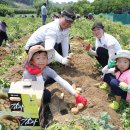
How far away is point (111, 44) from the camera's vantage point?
5957 mm

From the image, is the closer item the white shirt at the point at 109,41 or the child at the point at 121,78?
the child at the point at 121,78

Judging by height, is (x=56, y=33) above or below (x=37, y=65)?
above

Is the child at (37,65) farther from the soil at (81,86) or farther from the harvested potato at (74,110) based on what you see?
the soil at (81,86)

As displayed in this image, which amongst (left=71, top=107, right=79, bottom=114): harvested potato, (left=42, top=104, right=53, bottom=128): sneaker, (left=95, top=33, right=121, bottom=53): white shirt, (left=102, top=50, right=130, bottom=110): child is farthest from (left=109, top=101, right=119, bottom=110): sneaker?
(left=95, top=33, right=121, bottom=53): white shirt

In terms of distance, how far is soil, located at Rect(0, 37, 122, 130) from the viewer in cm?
463

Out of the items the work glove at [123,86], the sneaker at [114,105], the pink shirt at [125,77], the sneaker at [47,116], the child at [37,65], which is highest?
the child at [37,65]

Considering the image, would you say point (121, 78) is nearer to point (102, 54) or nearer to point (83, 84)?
point (83, 84)

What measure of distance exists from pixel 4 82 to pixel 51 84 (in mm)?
727

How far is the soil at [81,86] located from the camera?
4.63 m

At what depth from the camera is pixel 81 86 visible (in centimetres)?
575

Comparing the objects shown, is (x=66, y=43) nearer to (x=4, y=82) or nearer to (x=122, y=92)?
(x=4, y=82)

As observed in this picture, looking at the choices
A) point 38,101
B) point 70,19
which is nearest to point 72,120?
point 38,101

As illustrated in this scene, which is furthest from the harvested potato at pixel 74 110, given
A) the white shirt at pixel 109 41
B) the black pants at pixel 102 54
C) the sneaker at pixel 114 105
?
the black pants at pixel 102 54

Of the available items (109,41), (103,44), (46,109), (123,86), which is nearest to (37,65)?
(46,109)
